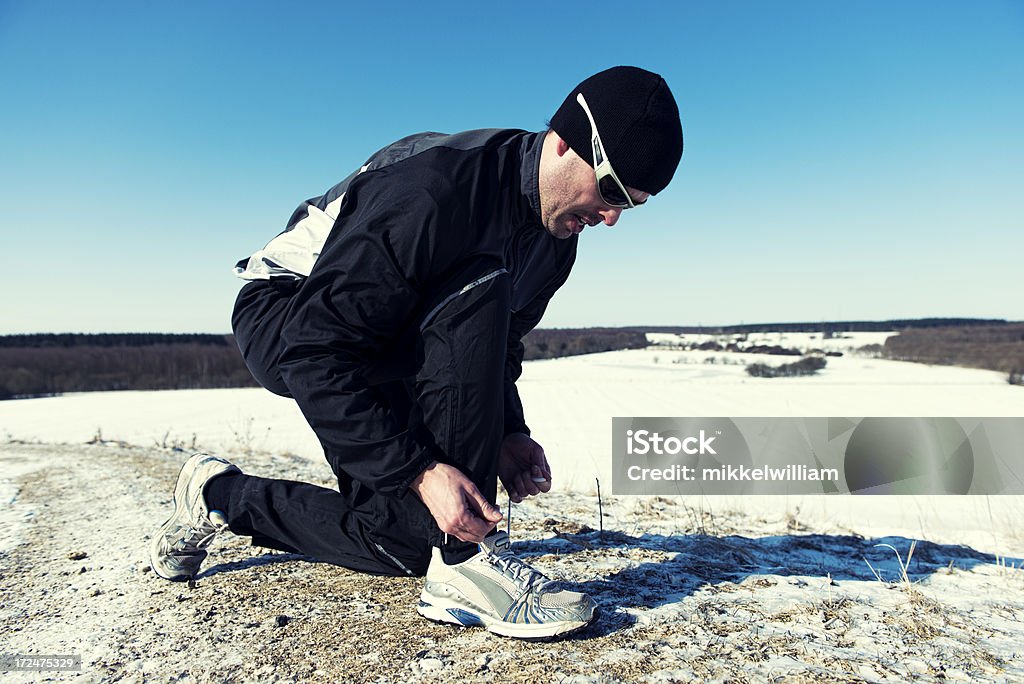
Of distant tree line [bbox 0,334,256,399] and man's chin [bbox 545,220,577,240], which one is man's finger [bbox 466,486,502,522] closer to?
man's chin [bbox 545,220,577,240]

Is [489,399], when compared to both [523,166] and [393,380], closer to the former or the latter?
[393,380]

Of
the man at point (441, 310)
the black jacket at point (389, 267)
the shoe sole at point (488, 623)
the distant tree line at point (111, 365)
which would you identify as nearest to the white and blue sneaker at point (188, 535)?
the man at point (441, 310)

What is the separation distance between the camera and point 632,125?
159 centimetres

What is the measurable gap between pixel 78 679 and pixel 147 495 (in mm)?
2181

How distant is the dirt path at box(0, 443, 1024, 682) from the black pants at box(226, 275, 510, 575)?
0.14 m

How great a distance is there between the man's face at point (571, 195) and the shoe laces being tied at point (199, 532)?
1415 millimetres

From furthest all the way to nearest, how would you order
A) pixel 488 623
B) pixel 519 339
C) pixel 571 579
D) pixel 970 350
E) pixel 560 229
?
pixel 970 350 < pixel 519 339 < pixel 571 579 < pixel 560 229 < pixel 488 623

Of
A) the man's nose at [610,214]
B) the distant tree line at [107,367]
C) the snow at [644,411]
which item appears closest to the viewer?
the man's nose at [610,214]

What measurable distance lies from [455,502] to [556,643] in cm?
46

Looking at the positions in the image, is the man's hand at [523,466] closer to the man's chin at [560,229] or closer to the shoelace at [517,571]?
the shoelace at [517,571]

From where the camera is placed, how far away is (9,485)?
3916 millimetres

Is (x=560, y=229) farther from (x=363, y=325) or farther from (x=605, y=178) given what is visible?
(x=363, y=325)

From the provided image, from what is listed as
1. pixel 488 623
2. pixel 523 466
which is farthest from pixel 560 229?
pixel 488 623

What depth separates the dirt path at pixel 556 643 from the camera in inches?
59.1
